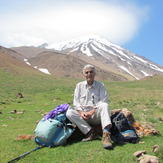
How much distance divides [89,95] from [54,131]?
1.38 meters

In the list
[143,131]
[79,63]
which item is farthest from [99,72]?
[143,131]

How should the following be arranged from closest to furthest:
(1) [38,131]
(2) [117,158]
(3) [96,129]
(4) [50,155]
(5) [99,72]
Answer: (2) [117,158] → (4) [50,155] → (1) [38,131] → (3) [96,129] → (5) [99,72]

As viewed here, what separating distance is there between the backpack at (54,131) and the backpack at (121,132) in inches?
46.4

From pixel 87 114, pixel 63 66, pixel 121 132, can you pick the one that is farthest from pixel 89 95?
pixel 63 66

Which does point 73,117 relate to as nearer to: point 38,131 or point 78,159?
point 38,131

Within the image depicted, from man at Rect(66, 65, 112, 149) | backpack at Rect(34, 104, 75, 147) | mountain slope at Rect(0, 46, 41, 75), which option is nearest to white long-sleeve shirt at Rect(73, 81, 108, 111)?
man at Rect(66, 65, 112, 149)

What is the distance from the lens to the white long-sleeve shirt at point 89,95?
20.6ft

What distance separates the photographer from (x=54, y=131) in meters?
5.95

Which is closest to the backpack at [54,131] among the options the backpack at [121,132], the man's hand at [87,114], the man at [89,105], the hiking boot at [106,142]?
the man at [89,105]

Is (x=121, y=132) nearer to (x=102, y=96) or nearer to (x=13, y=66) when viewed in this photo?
(x=102, y=96)

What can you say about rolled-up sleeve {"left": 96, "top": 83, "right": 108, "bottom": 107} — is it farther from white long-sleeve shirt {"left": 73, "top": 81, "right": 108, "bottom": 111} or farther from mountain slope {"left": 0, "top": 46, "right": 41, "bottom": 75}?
mountain slope {"left": 0, "top": 46, "right": 41, "bottom": 75}

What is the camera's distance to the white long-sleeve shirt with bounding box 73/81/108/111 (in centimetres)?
629

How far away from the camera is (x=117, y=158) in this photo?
4.76 meters

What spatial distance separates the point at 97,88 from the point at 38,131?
6.54ft
